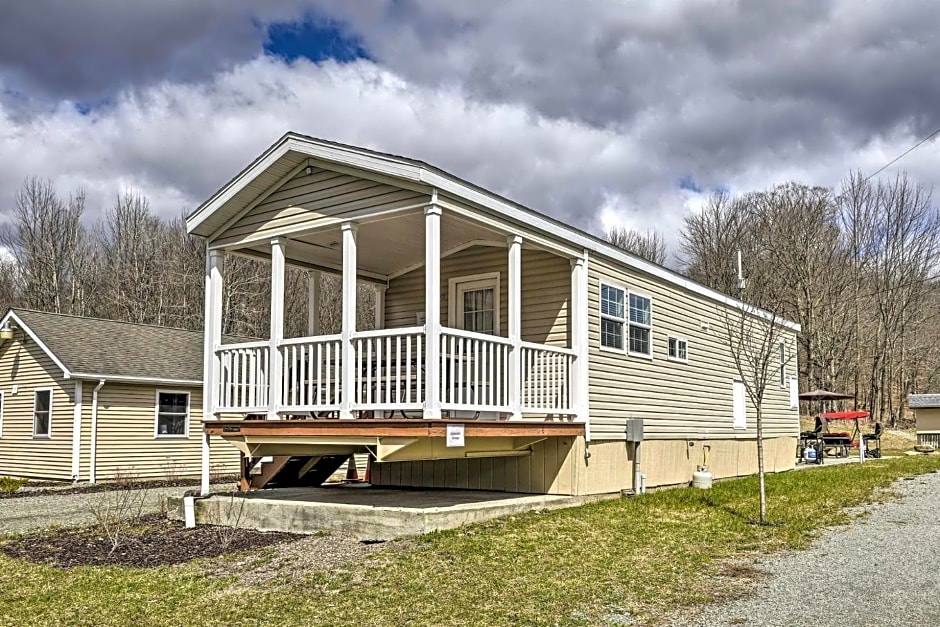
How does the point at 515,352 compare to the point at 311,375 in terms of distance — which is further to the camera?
the point at 515,352

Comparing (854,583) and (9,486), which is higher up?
(854,583)

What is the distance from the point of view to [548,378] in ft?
37.6

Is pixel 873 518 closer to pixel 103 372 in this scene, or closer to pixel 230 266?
pixel 103 372

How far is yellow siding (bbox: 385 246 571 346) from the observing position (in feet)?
39.9

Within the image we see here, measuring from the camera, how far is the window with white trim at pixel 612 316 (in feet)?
40.7

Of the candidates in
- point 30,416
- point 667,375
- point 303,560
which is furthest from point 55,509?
point 667,375

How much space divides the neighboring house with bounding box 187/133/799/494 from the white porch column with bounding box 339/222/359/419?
23 millimetres

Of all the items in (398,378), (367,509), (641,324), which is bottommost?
(367,509)

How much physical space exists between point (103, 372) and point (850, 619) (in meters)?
17.0

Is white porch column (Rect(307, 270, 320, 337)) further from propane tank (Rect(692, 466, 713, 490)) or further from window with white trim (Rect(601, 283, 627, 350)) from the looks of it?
propane tank (Rect(692, 466, 713, 490))

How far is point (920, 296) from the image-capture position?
1507 inches

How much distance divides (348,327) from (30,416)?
14.1 m

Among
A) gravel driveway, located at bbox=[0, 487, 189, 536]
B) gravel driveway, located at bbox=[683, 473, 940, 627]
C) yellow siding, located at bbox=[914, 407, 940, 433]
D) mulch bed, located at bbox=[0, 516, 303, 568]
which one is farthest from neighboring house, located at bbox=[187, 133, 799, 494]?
yellow siding, located at bbox=[914, 407, 940, 433]

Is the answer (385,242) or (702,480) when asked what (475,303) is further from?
(702,480)
